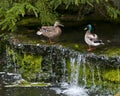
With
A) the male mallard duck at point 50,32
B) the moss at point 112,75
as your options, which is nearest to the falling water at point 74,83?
the moss at point 112,75

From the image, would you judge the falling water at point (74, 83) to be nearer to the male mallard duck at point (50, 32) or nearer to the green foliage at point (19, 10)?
the male mallard duck at point (50, 32)

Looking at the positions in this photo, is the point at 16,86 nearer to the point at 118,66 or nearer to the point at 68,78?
the point at 68,78

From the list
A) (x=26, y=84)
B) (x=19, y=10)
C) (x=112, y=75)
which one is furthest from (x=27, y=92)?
(x=19, y=10)

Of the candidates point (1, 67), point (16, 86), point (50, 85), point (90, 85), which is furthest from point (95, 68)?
point (1, 67)

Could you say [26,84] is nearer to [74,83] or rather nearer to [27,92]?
→ [27,92]

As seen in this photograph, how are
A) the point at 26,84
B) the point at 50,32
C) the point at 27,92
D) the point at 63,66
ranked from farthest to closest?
1. the point at 50,32
2. the point at 63,66
3. the point at 26,84
4. the point at 27,92

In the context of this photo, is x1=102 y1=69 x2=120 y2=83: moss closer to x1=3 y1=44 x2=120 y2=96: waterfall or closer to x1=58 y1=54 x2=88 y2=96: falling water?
x1=3 y1=44 x2=120 y2=96: waterfall

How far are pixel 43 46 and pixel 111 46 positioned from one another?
1.63 metres

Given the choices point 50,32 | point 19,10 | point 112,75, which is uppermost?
point 19,10

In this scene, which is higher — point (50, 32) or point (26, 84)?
point (50, 32)

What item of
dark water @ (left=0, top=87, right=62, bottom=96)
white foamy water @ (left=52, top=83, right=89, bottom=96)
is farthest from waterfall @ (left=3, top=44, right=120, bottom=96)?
dark water @ (left=0, top=87, right=62, bottom=96)

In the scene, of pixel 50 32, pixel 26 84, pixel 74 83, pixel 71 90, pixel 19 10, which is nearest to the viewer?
pixel 71 90

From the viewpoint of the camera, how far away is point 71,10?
13.2 metres

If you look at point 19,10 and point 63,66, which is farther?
point 19,10
